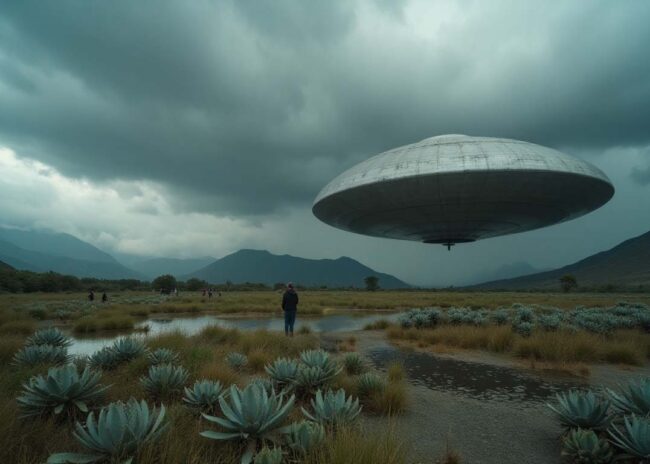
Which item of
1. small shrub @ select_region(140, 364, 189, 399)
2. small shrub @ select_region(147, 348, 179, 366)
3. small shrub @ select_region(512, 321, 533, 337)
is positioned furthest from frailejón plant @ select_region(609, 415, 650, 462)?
small shrub @ select_region(512, 321, 533, 337)

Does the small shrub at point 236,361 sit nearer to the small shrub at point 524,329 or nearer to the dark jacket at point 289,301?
the dark jacket at point 289,301

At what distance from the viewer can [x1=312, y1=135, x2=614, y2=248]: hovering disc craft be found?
24.2 meters

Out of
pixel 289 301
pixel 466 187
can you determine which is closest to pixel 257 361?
pixel 289 301

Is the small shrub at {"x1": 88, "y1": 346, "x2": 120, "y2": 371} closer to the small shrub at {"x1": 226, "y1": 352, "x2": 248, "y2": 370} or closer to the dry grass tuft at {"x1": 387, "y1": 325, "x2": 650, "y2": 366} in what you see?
the small shrub at {"x1": 226, "y1": 352, "x2": 248, "y2": 370}

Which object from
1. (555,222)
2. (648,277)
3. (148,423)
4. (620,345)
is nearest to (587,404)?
(148,423)

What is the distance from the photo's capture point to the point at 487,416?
5.57 metres

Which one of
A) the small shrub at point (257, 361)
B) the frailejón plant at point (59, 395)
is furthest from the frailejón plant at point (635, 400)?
the frailejón plant at point (59, 395)

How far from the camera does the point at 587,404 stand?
4.52 metres

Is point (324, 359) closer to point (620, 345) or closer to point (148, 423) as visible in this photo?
point (148, 423)

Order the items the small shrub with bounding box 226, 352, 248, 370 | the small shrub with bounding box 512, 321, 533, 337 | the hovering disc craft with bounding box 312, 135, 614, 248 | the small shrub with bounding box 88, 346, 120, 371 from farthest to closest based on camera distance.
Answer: the hovering disc craft with bounding box 312, 135, 614, 248 → the small shrub with bounding box 512, 321, 533, 337 → the small shrub with bounding box 226, 352, 248, 370 → the small shrub with bounding box 88, 346, 120, 371

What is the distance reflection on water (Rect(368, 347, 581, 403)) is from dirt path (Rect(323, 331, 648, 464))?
0.05 feet

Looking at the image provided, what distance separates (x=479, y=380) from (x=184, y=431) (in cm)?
633

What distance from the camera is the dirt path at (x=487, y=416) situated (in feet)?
14.2

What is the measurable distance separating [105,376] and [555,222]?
42948mm
